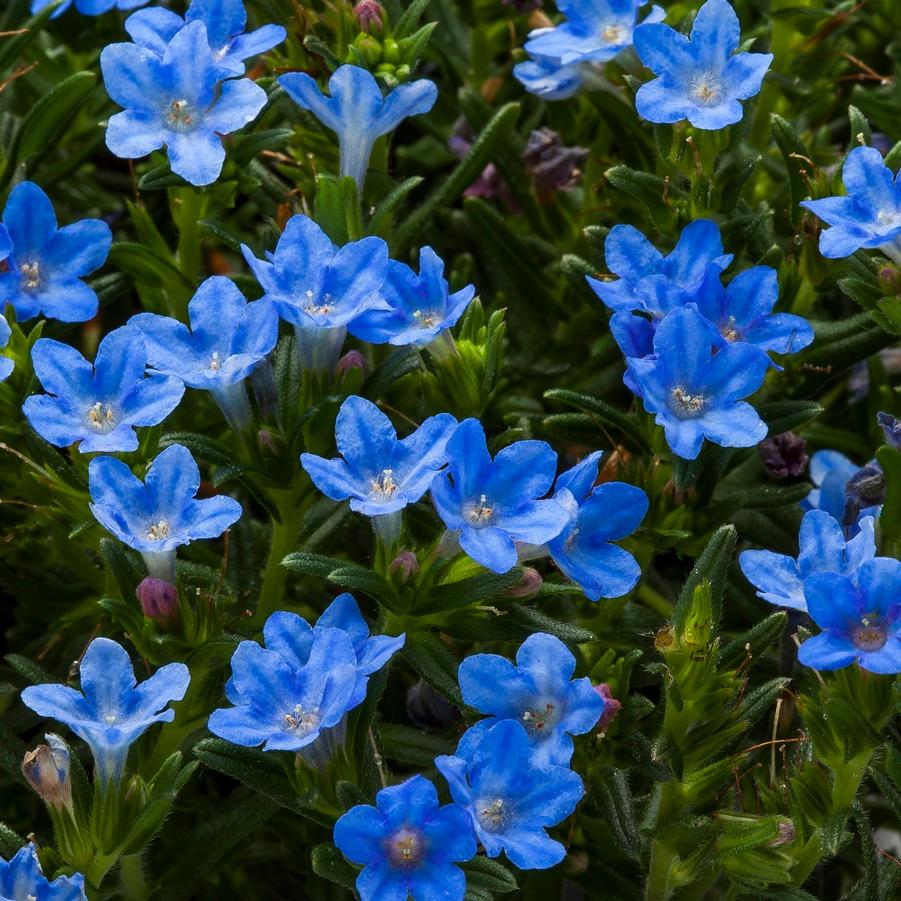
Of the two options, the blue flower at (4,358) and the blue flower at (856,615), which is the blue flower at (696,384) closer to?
the blue flower at (856,615)

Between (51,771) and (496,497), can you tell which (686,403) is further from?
(51,771)

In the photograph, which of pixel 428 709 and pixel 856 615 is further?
pixel 428 709

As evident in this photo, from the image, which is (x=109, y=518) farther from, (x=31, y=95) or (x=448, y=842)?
(x=31, y=95)

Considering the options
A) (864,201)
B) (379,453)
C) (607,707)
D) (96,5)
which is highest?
(96,5)

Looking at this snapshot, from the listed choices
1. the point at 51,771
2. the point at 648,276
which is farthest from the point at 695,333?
the point at 51,771

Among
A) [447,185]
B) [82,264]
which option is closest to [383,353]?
[447,185]

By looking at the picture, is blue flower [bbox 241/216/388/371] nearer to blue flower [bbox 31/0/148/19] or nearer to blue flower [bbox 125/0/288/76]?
blue flower [bbox 125/0/288/76]
